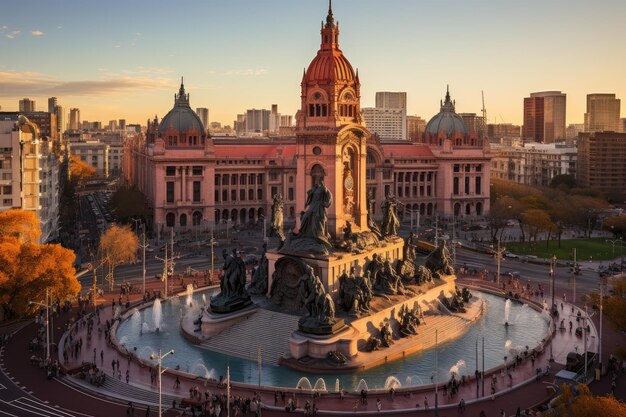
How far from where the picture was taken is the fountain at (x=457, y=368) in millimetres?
50628

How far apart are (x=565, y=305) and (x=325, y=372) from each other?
32063 mm

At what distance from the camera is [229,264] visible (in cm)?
6147

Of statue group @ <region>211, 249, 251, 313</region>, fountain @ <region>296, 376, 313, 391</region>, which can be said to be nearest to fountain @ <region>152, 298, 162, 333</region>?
statue group @ <region>211, 249, 251, 313</region>

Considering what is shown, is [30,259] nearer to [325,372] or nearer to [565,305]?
[325,372]

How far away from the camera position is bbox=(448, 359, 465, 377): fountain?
50628 mm

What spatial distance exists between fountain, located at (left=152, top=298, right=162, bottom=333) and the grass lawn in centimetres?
5886

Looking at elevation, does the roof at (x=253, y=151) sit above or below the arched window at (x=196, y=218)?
above

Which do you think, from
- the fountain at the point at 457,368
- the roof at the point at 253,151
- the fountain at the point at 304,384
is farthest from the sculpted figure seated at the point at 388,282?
the roof at the point at 253,151

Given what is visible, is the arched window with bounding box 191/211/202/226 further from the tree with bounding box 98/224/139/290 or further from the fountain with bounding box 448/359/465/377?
the fountain with bounding box 448/359/465/377

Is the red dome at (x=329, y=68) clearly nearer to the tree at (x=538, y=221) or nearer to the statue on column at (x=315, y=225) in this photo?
the statue on column at (x=315, y=225)

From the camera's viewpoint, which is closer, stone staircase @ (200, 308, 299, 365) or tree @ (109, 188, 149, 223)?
stone staircase @ (200, 308, 299, 365)

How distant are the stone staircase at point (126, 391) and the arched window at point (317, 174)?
26514 mm

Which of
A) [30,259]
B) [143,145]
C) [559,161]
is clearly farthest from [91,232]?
[559,161]

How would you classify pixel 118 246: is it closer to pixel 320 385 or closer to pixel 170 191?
pixel 170 191
